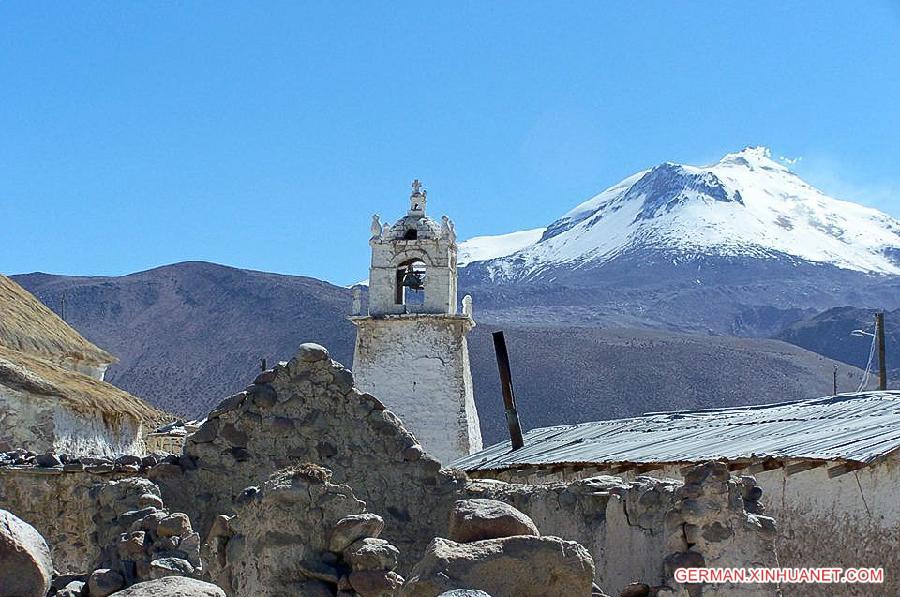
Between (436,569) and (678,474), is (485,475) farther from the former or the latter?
(436,569)

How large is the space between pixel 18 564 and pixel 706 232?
168m

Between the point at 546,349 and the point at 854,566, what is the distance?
72.5m

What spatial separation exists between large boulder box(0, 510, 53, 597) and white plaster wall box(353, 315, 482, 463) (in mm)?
28532

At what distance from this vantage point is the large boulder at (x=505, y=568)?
5.66 meters

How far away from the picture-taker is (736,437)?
627 inches

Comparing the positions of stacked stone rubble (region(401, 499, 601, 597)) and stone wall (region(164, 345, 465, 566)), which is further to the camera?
stone wall (region(164, 345, 465, 566))

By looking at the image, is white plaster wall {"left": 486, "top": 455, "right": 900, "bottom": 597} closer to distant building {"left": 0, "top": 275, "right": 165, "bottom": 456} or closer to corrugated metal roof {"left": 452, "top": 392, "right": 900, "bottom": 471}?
corrugated metal roof {"left": 452, "top": 392, "right": 900, "bottom": 471}

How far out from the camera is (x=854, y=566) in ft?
43.2

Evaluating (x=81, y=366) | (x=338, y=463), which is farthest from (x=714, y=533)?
(x=81, y=366)

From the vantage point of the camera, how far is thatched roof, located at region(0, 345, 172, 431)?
23.7 meters

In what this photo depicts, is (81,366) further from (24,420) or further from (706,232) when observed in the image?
(706,232)

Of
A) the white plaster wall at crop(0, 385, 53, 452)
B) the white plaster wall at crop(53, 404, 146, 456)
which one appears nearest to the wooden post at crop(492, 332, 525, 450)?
the white plaster wall at crop(53, 404, 146, 456)

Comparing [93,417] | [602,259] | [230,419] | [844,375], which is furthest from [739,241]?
[230,419]

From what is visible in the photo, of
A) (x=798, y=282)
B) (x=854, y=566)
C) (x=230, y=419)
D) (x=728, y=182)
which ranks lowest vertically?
(x=854, y=566)
